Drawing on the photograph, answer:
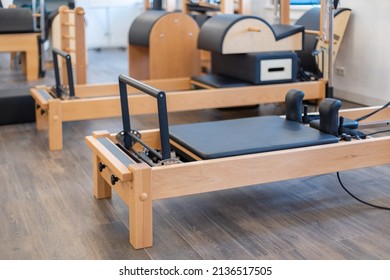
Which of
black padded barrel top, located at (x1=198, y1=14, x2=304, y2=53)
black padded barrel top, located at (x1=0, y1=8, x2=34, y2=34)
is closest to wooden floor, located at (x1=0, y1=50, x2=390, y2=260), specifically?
black padded barrel top, located at (x1=198, y1=14, x2=304, y2=53)

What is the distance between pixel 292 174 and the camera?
2609 millimetres

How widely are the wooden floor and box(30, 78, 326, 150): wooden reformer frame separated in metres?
0.41

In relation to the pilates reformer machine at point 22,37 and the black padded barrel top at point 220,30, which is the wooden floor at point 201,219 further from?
the pilates reformer machine at point 22,37

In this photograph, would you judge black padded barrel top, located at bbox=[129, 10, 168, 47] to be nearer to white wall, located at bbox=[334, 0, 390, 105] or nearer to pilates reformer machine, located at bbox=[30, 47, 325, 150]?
pilates reformer machine, located at bbox=[30, 47, 325, 150]

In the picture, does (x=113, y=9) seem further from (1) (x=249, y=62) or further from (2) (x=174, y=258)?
(2) (x=174, y=258)

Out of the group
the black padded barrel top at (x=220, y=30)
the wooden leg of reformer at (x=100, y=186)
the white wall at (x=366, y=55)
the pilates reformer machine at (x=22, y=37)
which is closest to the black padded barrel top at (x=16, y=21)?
the pilates reformer machine at (x=22, y=37)

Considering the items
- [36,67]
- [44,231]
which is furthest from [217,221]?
[36,67]

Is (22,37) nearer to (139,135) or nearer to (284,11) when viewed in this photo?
(284,11)

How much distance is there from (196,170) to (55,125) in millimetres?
1663

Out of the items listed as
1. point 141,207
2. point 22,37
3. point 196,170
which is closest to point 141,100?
point 196,170

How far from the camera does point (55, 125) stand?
3787 millimetres

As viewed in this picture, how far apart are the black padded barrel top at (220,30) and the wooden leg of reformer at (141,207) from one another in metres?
2.27

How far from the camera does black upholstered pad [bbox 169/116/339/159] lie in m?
2.59
